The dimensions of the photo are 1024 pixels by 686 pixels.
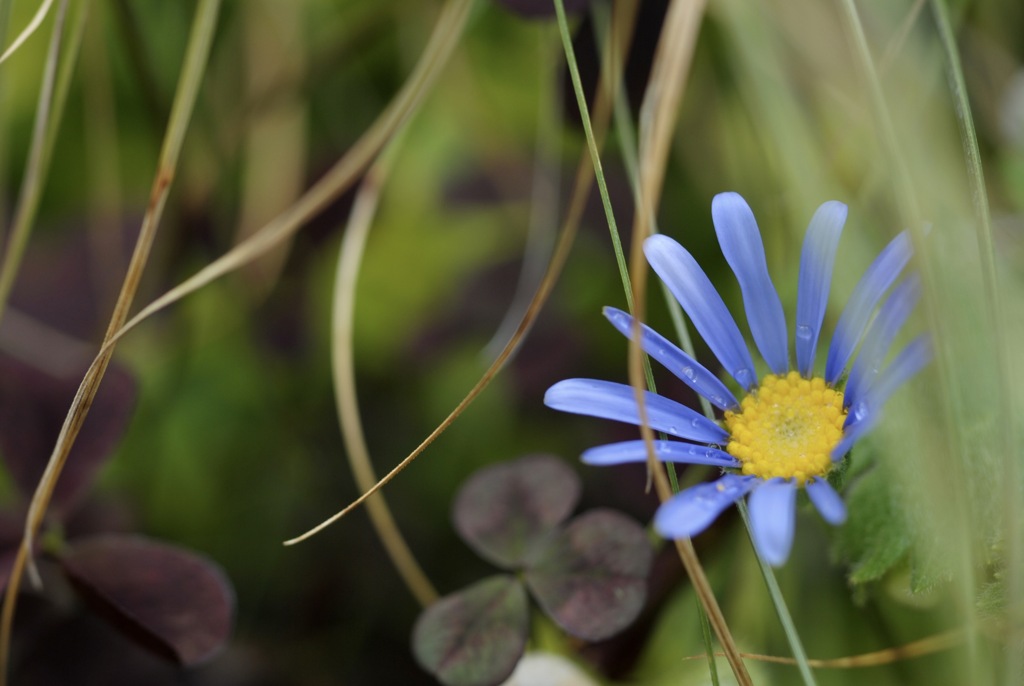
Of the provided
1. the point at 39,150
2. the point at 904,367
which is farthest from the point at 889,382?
the point at 39,150

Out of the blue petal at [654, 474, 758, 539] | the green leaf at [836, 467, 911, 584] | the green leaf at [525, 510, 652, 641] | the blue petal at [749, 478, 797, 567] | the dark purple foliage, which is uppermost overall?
the blue petal at [749, 478, 797, 567]

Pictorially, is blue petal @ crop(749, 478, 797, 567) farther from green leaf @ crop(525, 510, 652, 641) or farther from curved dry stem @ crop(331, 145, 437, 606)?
curved dry stem @ crop(331, 145, 437, 606)

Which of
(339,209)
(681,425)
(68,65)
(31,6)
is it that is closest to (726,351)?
(681,425)

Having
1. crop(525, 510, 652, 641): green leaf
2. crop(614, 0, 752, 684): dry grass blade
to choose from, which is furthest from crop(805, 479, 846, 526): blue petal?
crop(525, 510, 652, 641): green leaf

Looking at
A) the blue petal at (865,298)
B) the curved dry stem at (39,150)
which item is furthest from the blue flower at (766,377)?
the curved dry stem at (39,150)

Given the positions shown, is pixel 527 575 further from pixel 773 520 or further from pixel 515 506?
pixel 773 520

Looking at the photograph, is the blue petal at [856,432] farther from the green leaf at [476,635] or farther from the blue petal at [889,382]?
the green leaf at [476,635]

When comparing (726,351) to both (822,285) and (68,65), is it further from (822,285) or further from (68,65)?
(68,65)
